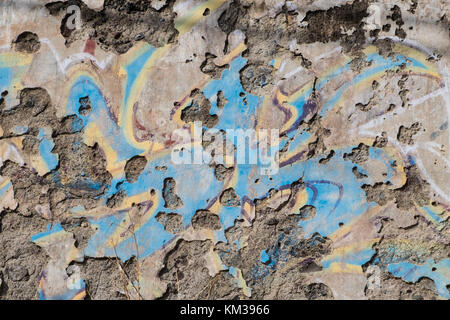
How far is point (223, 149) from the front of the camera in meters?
3.14

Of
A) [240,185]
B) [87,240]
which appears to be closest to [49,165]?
[87,240]

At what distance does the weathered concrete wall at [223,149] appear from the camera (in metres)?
3.07

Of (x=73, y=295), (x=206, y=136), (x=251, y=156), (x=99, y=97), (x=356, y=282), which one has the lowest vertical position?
(x=356, y=282)

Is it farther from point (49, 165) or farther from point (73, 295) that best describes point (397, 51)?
point (73, 295)

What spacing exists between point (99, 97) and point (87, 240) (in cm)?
135

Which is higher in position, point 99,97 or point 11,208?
point 99,97

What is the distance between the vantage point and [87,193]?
10.2ft

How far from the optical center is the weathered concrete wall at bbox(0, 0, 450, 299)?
121 inches

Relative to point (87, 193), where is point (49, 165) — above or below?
above

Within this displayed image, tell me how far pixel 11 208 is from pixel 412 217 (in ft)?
12.4

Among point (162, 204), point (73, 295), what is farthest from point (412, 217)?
point (73, 295)

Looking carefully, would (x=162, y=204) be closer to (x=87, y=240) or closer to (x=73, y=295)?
(x=87, y=240)

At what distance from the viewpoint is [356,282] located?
10.5 feet

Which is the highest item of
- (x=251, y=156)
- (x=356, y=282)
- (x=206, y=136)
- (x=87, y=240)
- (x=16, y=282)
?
(x=206, y=136)
